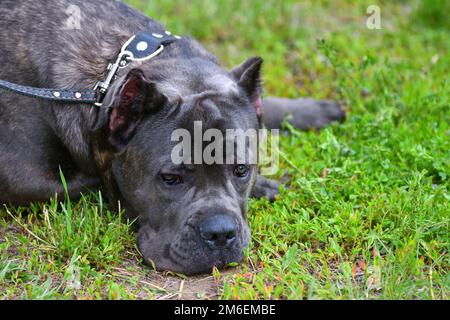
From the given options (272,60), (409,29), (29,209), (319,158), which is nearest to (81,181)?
(29,209)

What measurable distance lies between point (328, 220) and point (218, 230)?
837mm

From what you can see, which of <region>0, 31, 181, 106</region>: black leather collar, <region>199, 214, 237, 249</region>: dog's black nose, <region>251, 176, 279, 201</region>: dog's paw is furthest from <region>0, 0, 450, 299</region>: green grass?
<region>0, 31, 181, 106</region>: black leather collar

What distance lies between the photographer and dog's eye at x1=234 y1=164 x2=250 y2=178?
3819 mm

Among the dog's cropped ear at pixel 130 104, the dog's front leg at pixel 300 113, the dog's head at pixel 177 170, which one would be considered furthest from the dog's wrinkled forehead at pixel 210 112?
the dog's front leg at pixel 300 113

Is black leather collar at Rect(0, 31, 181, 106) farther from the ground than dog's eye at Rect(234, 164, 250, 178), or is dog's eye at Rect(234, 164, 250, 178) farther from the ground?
black leather collar at Rect(0, 31, 181, 106)

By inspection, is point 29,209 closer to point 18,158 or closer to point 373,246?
point 18,158

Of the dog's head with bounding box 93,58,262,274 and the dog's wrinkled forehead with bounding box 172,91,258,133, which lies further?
the dog's wrinkled forehead with bounding box 172,91,258,133

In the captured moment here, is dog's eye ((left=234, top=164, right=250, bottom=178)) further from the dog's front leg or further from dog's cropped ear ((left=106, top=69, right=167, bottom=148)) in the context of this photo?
the dog's front leg

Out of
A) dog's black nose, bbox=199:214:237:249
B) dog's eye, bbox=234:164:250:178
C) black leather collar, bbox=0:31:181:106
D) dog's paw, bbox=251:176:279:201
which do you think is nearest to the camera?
dog's black nose, bbox=199:214:237:249

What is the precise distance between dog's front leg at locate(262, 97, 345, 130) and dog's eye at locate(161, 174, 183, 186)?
1831 mm

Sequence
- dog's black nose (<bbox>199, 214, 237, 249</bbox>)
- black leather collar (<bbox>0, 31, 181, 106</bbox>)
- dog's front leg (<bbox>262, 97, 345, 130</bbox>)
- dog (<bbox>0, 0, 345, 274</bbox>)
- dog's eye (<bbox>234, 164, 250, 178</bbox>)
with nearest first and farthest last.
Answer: dog's black nose (<bbox>199, 214, 237, 249</bbox>)
dog (<bbox>0, 0, 345, 274</bbox>)
dog's eye (<bbox>234, 164, 250, 178</bbox>)
black leather collar (<bbox>0, 31, 181, 106</bbox>)
dog's front leg (<bbox>262, 97, 345, 130</bbox>)

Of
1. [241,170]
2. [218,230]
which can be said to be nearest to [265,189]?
[241,170]

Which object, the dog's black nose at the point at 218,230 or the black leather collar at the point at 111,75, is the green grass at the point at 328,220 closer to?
the dog's black nose at the point at 218,230
